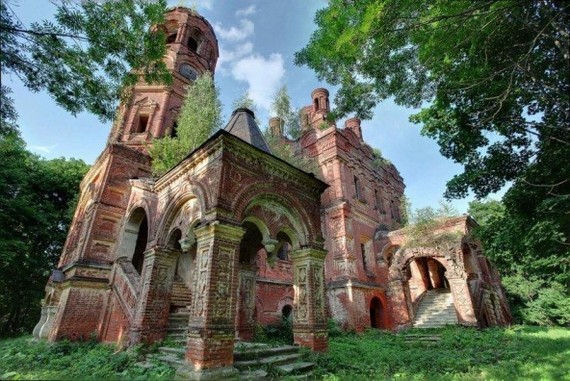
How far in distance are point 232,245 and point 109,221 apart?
8.64 m

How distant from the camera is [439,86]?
7695 millimetres

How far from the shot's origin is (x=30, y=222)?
18438mm

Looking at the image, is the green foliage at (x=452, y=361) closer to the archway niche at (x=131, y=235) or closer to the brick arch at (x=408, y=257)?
the brick arch at (x=408, y=257)

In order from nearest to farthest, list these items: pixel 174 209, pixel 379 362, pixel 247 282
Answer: pixel 379 362 < pixel 174 209 < pixel 247 282

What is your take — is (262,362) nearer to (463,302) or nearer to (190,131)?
(190,131)

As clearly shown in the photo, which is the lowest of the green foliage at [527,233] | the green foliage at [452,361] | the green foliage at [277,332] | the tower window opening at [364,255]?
the green foliage at [452,361]

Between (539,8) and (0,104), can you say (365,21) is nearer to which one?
(539,8)

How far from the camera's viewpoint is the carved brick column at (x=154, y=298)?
26.0 feet

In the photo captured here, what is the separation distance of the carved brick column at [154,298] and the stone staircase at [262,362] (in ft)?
2.63

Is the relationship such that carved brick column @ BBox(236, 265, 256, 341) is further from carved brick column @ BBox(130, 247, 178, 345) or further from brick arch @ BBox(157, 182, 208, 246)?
brick arch @ BBox(157, 182, 208, 246)

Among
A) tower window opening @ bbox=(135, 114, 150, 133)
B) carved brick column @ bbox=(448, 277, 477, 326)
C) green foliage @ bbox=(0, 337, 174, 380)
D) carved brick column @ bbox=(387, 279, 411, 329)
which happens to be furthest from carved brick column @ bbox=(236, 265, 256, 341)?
tower window opening @ bbox=(135, 114, 150, 133)

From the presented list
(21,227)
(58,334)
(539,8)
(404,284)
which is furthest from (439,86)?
(21,227)

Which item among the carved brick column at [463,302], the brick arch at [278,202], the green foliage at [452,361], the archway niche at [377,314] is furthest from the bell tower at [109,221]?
the carved brick column at [463,302]

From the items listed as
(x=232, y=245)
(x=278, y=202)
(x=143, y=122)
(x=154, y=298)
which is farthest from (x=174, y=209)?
(x=143, y=122)
